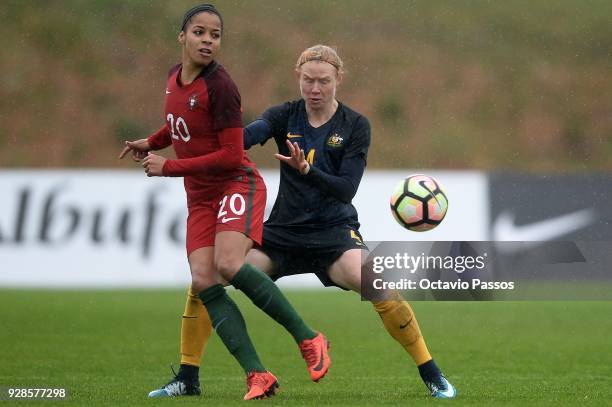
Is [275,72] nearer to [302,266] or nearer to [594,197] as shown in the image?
[594,197]

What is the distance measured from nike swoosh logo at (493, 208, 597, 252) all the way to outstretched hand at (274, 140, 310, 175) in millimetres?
9120

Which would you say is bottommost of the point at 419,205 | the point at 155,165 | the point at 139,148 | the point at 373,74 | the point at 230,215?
the point at 230,215

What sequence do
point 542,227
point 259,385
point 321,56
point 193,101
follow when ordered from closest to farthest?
point 259,385, point 193,101, point 321,56, point 542,227

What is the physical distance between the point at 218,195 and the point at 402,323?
1.24 meters

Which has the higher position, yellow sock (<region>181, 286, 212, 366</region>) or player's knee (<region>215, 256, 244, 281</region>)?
player's knee (<region>215, 256, 244, 281</region>)

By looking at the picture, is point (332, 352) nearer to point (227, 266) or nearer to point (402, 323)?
point (402, 323)

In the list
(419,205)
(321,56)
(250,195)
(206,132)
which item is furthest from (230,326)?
(321,56)

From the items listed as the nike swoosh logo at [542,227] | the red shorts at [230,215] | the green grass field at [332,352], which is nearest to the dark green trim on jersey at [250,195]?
the red shorts at [230,215]

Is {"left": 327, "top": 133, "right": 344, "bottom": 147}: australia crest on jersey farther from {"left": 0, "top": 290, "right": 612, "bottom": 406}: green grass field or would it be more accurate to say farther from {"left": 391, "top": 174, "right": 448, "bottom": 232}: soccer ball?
{"left": 0, "top": 290, "right": 612, "bottom": 406}: green grass field

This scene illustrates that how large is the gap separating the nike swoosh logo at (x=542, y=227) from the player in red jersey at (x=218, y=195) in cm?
902

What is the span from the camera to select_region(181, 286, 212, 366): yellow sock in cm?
649

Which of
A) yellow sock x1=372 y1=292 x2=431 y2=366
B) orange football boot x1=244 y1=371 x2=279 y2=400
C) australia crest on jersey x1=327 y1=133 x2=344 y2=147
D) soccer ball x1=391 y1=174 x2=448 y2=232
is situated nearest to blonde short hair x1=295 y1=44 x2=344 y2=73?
australia crest on jersey x1=327 y1=133 x2=344 y2=147

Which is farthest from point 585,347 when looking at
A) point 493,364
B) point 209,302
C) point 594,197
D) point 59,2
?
point 59,2

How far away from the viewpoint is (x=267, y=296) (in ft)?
20.0
